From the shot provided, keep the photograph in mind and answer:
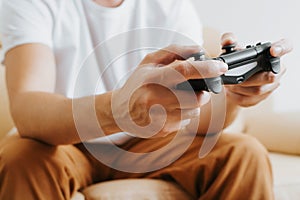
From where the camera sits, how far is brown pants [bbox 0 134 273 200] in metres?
0.84

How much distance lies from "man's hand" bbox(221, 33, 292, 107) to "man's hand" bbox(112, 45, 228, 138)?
177 millimetres

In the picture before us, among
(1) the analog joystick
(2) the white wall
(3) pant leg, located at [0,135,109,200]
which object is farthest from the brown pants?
(2) the white wall

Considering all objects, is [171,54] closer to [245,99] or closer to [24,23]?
[245,99]

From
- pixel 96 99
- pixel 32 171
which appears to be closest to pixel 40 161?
pixel 32 171

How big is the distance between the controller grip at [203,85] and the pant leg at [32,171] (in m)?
0.32

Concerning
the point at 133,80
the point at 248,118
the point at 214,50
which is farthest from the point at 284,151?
the point at 133,80

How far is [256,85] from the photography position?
89cm

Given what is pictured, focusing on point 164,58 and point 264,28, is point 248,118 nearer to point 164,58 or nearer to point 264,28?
point 264,28

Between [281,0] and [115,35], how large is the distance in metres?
1.07

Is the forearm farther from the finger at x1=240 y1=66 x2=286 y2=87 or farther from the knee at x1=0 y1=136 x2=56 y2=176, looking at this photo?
the finger at x1=240 y1=66 x2=286 y2=87

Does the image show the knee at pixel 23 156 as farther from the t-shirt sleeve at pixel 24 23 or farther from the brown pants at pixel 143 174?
the t-shirt sleeve at pixel 24 23

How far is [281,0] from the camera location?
199 centimetres

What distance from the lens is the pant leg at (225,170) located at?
36.4 inches

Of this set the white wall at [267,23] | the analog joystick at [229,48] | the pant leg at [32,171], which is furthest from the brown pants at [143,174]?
the white wall at [267,23]
